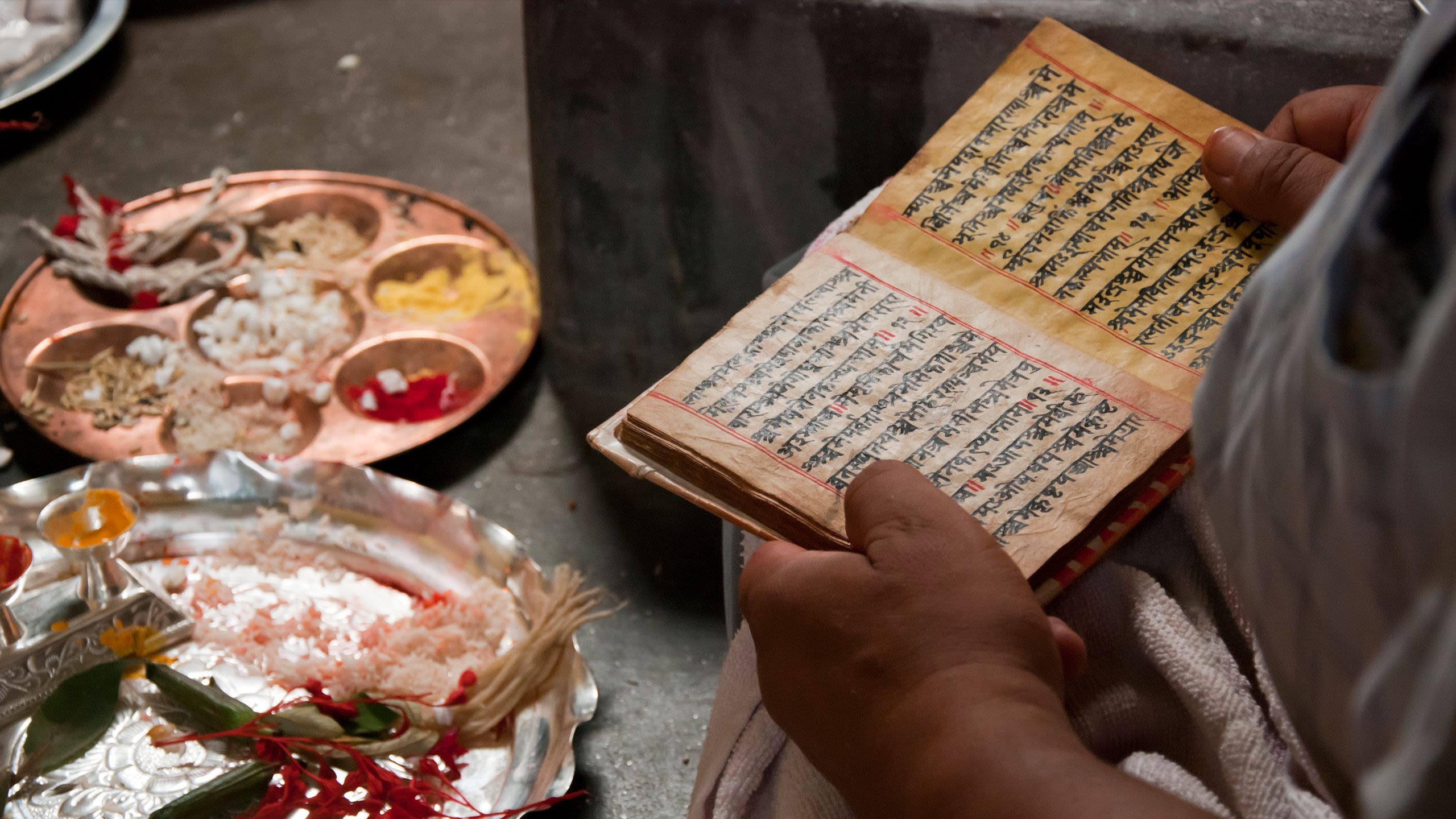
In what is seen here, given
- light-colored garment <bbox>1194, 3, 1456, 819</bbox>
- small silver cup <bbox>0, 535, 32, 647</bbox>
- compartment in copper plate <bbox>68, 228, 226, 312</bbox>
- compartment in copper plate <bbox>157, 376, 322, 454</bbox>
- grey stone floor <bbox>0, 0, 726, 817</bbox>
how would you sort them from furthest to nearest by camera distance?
1. compartment in copper plate <bbox>68, 228, 226, 312</bbox>
2. compartment in copper plate <bbox>157, 376, 322, 454</bbox>
3. grey stone floor <bbox>0, 0, 726, 817</bbox>
4. small silver cup <bbox>0, 535, 32, 647</bbox>
5. light-colored garment <bbox>1194, 3, 1456, 819</bbox>

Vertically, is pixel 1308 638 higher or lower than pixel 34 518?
higher

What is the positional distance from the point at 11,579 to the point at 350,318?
42cm

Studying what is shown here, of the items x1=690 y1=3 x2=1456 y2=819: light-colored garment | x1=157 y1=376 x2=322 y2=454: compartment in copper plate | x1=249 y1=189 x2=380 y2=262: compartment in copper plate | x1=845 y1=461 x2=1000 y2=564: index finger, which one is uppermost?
x1=690 y1=3 x2=1456 y2=819: light-colored garment

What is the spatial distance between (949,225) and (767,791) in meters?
0.32

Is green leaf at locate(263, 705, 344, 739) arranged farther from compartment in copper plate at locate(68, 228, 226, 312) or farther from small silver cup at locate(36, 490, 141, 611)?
compartment in copper plate at locate(68, 228, 226, 312)

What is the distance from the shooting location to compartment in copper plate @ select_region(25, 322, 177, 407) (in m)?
1.03

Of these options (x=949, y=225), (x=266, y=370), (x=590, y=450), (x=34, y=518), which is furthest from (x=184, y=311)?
(x=949, y=225)

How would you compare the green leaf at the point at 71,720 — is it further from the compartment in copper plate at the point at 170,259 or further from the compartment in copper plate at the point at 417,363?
the compartment in copper plate at the point at 170,259

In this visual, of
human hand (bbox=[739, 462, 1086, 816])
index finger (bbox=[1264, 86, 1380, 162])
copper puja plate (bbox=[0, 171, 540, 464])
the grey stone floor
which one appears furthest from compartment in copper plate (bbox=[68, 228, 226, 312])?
index finger (bbox=[1264, 86, 1380, 162])

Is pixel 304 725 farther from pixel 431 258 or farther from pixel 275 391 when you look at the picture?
pixel 431 258

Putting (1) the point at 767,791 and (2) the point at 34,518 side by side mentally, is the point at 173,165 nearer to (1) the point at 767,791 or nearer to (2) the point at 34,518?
(2) the point at 34,518

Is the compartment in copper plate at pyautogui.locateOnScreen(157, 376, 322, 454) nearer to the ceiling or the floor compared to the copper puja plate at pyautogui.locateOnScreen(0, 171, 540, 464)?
nearer to the floor

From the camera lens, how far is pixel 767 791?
0.54 m

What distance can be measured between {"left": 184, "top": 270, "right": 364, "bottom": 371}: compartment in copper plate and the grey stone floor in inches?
5.7
